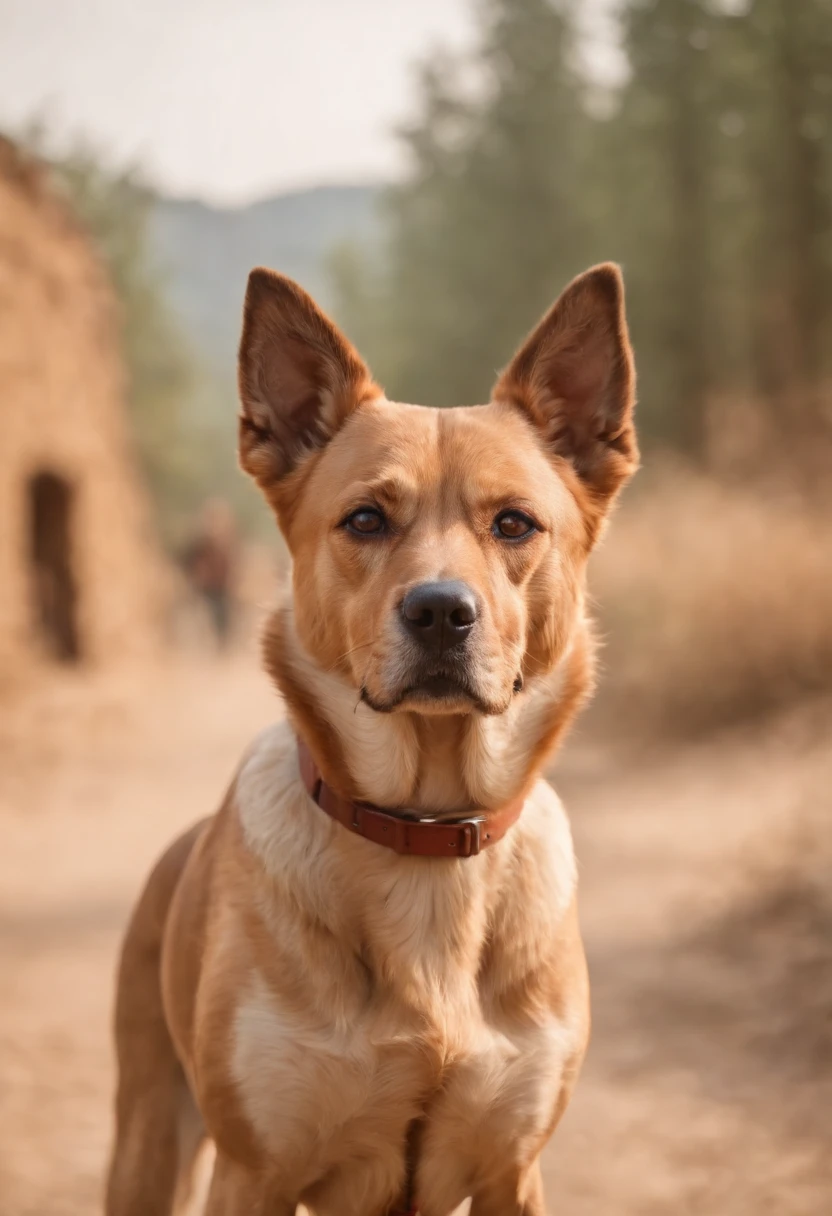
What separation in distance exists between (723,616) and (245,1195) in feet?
24.6

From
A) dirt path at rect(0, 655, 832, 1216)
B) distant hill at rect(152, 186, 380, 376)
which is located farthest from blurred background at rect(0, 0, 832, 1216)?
distant hill at rect(152, 186, 380, 376)

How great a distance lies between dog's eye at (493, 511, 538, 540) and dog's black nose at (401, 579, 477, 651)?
0.32 metres

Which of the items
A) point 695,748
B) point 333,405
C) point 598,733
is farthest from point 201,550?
point 333,405

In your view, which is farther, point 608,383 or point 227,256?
point 227,256

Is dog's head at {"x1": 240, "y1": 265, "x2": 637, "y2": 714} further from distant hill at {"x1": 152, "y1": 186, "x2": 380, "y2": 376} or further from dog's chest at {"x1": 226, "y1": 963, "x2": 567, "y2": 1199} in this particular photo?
distant hill at {"x1": 152, "y1": 186, "x2": 380, "y2": 376}

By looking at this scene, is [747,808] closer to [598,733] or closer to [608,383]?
[598,733]

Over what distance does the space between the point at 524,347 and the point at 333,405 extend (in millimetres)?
495

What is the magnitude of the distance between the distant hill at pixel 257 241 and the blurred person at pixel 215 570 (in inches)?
1093

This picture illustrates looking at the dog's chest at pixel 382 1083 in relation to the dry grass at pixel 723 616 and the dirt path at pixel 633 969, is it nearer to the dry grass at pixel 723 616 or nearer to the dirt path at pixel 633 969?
the dirt path at pixel 633 969

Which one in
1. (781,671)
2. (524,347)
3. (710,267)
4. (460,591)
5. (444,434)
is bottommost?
(781,671)

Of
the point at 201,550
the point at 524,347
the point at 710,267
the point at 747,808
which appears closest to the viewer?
the point at 524,347

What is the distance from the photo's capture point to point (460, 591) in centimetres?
226

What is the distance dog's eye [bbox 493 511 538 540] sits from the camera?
2566 millimetres

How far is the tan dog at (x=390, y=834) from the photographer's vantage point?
227 cm
